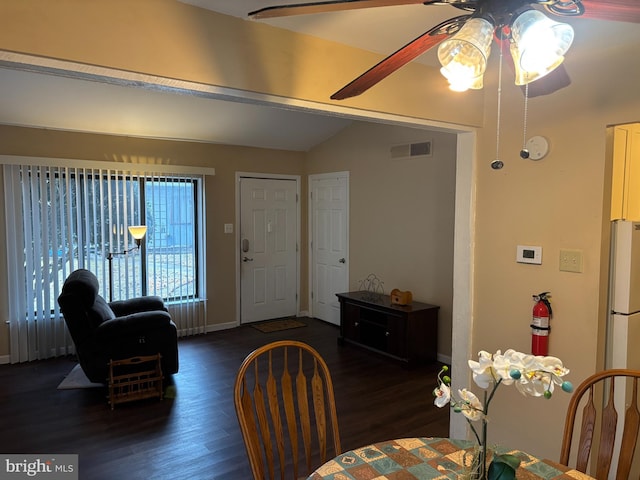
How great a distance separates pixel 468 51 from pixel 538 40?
162 millimetres

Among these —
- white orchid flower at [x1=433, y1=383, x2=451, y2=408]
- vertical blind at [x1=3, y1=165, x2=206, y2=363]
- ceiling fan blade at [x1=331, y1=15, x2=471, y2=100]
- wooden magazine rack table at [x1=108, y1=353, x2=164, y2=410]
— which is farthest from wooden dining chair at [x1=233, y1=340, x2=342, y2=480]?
vertical blind at [x1=3, y1=165, x2=206, y2=363]

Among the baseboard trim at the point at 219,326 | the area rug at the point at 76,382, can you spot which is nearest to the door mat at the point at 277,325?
the baseboard trim at the point at 219,326

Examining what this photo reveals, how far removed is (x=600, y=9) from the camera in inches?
40.9

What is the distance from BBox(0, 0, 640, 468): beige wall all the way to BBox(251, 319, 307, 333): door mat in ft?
10.7

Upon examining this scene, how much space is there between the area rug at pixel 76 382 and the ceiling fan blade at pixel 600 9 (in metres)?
3.98

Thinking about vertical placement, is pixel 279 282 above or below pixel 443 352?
above

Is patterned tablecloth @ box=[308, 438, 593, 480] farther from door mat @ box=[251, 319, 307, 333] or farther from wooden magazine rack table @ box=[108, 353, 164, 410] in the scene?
door mat @ box=[251, 319, 307, 333]

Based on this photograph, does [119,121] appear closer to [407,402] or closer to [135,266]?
[135,266]

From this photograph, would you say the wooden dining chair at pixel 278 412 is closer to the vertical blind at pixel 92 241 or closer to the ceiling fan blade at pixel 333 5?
the ceiling fan blade at pixel 333 5

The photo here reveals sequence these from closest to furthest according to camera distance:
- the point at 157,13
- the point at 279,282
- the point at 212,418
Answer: the point at 157,13 → the point at 212,418 → the point at 279,282

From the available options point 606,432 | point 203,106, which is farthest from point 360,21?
point 203,106

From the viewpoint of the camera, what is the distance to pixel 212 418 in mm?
3207

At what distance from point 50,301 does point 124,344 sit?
1.52 meters

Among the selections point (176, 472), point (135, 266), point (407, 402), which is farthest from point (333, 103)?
point (135, 266)
